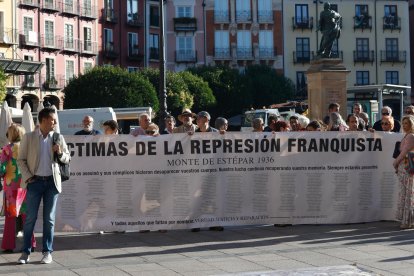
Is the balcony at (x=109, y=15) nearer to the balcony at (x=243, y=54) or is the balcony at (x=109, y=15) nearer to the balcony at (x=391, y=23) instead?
the balcony at (x=243, y=54)

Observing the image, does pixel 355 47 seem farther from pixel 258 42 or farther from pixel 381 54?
pixel 258 42

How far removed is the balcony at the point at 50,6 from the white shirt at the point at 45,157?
177ft

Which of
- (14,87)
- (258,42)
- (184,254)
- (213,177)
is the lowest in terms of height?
(184,254)

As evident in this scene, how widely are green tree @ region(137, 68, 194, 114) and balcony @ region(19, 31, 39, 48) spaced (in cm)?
755

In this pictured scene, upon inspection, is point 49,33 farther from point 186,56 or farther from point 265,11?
point 265,11

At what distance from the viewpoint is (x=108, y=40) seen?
6931 cm

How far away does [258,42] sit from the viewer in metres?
77.4

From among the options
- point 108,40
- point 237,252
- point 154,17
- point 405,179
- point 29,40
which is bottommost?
point 237,252

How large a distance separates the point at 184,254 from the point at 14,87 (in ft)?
163

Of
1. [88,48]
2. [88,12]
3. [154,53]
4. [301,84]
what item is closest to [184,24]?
[154,53]

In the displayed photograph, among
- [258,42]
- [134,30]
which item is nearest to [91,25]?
[134,30]

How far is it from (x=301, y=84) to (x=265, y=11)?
7.29 meters

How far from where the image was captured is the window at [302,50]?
77.7 metres

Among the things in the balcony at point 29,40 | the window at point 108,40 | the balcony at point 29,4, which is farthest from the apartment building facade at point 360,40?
the balcony at point 29,40
